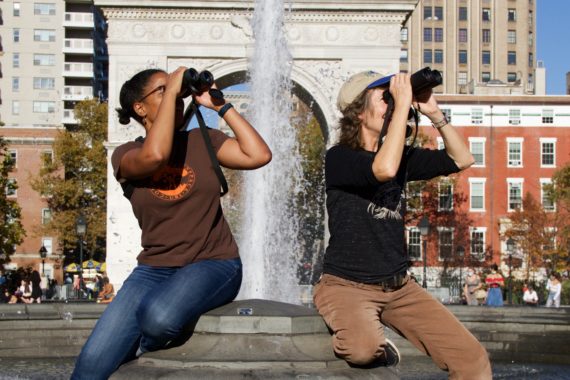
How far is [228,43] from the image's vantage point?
29031 millimetres

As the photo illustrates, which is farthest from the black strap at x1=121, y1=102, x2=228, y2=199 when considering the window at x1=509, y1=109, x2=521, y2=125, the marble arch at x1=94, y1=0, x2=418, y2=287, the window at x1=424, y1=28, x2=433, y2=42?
the window at x1=424, y1=28, x2=433, y2=42

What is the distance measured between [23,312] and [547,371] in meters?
5.51

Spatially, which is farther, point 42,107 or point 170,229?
point 42,107

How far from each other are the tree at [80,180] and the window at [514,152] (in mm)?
18989

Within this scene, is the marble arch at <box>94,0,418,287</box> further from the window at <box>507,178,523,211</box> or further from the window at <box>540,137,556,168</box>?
the window at <box>507,178,523,211</box>

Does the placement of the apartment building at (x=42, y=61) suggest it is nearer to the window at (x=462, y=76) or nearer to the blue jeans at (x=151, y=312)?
the window at (x=462, y=76)

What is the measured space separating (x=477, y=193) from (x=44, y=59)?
33708mm

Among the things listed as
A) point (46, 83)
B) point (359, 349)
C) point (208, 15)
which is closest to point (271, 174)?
point (208, 15)

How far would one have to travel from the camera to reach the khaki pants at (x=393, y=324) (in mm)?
4316

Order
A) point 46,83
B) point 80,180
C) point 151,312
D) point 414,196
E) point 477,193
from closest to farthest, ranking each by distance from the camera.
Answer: point 151,312, point 414,196, point 477,193, point 80,180, point 46,83

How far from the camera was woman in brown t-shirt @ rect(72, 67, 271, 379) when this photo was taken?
4289mm

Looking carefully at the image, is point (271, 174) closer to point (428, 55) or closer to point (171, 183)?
point (171, 183)

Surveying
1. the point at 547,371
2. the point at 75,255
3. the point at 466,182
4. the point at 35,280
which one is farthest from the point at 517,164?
the point at 547,371

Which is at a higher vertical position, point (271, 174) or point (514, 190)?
point (271, 174)
